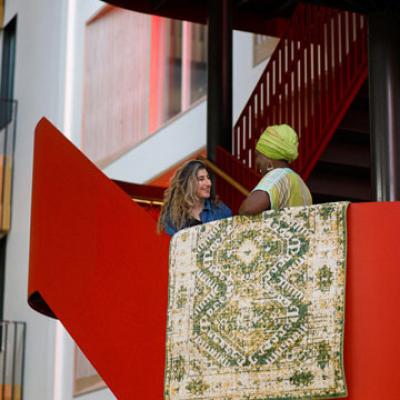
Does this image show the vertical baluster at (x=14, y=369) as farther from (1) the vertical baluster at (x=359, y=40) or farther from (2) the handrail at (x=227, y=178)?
(1) the vertical baluster at (x=359, y=40)

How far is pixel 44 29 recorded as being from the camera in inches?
826

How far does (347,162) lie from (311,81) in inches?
33.2

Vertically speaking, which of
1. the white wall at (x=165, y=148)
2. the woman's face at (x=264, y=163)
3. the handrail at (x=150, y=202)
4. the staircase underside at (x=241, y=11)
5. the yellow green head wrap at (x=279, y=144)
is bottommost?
the woman's face at (x=264, y=163)

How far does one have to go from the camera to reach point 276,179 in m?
7.90

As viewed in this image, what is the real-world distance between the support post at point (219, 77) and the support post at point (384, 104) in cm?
208

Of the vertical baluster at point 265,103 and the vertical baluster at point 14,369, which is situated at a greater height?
the vertical baluster at point 265,103

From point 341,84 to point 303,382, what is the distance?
444 centimetres

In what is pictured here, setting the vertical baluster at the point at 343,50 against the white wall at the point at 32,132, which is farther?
the white wall at the point at 32,132

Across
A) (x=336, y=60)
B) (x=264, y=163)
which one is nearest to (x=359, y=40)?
(x=336, y=60)

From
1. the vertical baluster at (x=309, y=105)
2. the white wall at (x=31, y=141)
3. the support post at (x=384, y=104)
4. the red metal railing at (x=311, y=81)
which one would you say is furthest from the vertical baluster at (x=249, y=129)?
the white wall at (x=31, y=141)

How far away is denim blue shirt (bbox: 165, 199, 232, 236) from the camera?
8594mm

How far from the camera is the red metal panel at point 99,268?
8.66m

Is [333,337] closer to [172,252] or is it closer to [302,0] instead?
[172,252]

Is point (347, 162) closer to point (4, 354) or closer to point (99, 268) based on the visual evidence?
point (99, 268)
